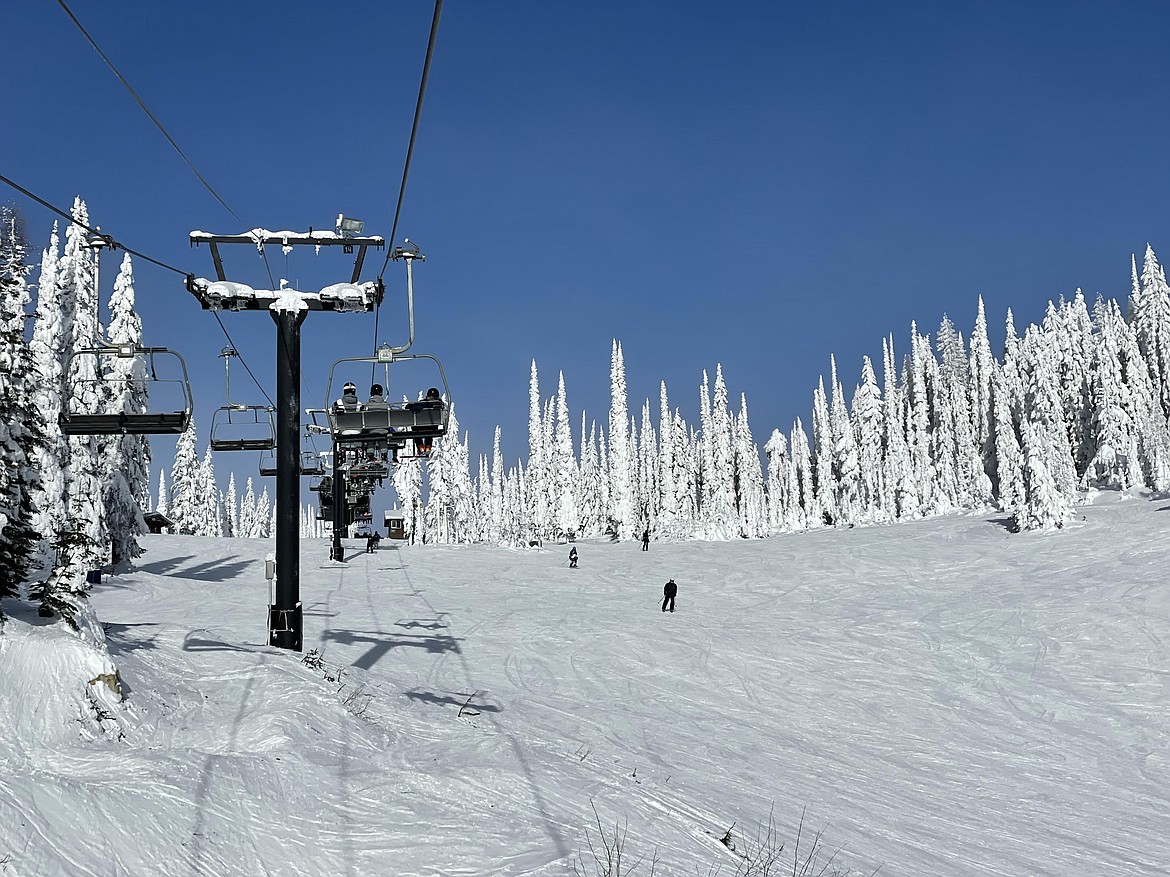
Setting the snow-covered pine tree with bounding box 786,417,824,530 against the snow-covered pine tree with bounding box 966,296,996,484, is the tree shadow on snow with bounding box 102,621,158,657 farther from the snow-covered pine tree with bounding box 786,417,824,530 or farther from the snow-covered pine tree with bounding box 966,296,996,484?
the snow-covered pine tree with bounding box 786,417,824,530

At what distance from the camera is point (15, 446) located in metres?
10.5

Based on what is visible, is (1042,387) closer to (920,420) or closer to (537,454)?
(920,420)

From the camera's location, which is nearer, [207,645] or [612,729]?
[207,645]

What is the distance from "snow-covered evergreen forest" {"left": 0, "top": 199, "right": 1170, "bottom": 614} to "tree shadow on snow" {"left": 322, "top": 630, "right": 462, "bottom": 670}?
583 cm

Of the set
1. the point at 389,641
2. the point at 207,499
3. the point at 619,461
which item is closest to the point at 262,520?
the point at 207,499

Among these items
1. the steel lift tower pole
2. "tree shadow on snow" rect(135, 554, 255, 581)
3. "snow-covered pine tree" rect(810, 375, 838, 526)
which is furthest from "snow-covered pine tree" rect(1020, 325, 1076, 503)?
the steel lift tower pole

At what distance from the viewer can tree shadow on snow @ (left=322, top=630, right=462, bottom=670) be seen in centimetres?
1928

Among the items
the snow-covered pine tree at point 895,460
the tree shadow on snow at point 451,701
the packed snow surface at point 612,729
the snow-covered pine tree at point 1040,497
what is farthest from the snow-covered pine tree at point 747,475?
the tree shadow on snow at point 451,701

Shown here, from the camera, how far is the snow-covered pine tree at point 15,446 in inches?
354

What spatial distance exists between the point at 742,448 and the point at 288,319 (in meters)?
90.2

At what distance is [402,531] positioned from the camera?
73062 mm

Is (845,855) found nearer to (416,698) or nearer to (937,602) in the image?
(416,698)

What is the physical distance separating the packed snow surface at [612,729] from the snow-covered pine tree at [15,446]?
1.84 ft

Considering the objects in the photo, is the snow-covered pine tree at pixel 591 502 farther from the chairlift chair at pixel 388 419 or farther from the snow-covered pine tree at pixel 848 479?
the chairlift chair at pixel 388 419
